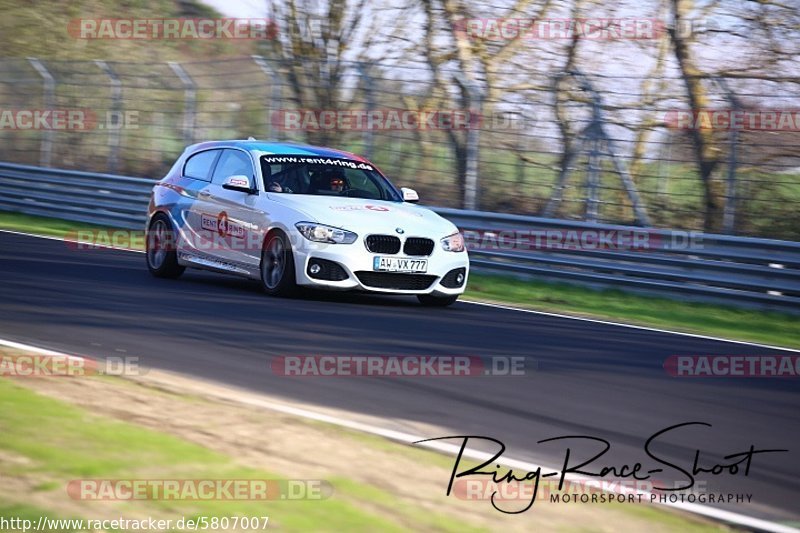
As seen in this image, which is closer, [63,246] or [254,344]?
[254,344]

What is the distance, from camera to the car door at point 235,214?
1253 cm

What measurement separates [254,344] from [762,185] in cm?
779

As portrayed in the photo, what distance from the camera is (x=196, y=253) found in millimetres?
13422

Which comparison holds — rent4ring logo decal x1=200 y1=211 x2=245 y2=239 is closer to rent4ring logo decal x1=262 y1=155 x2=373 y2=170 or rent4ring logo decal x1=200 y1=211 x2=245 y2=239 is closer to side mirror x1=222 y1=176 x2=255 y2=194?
side mirror x1=222 y1=176 x2=255 y2=194

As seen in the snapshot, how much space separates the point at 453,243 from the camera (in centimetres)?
1236

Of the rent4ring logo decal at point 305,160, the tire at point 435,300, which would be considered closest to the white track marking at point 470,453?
the tire at point 435,300

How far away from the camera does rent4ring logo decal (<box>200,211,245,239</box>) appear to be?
12.7 metres

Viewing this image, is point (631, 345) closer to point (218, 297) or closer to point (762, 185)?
point (218, 297)

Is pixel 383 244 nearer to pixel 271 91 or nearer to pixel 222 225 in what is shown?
pixel 222 225

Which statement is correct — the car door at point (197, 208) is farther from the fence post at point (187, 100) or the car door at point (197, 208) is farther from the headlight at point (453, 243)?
the fence post at point (187, 100)

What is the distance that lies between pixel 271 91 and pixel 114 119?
13.8 ft

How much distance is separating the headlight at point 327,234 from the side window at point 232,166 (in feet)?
4.63

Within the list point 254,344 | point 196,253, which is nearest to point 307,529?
point 254,344

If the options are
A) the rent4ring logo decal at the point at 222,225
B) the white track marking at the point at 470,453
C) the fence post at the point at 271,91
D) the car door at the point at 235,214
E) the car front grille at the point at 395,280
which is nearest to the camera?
the white track marking at the point at 470,453
